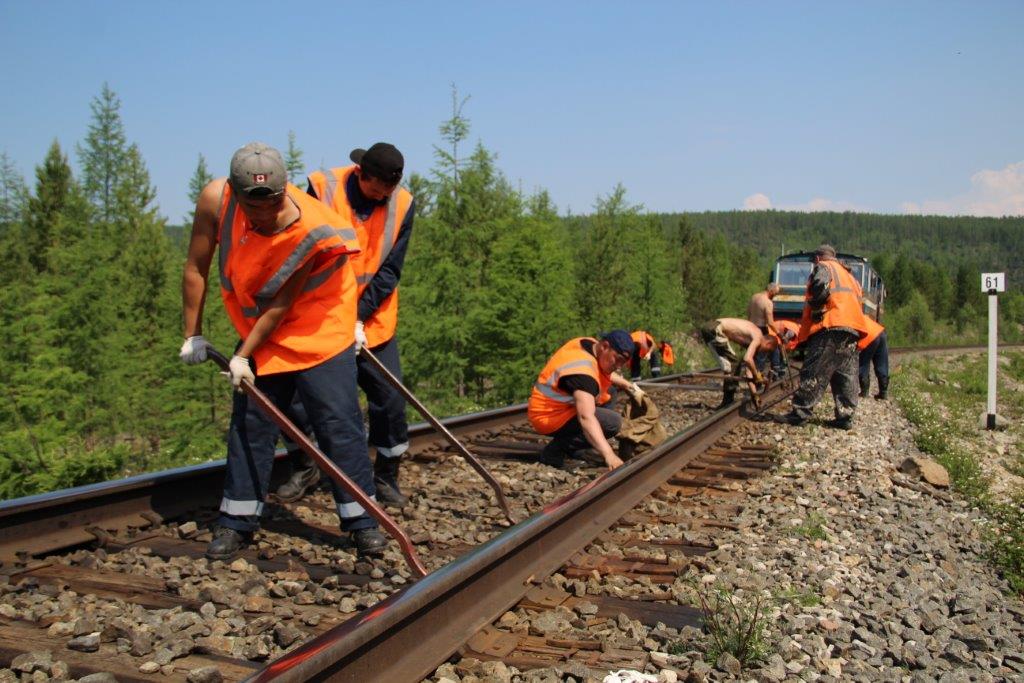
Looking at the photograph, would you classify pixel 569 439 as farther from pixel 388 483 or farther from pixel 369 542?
pixel 369 542

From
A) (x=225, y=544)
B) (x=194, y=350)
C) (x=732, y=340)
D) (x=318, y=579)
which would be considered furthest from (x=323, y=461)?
(x=732, y=340)

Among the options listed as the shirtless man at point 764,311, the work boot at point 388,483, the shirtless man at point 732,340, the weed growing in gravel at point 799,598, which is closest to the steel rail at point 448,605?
the weed growing in gravel at point 799,598

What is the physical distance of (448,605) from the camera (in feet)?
9.34

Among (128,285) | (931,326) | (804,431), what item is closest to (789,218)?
(931,326)

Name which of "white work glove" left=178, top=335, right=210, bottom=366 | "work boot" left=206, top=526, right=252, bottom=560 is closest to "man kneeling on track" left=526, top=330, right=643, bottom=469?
"work boot" left=206, top=526, right=252, bottom=560

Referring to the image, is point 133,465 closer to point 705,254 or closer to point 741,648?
point 741,648

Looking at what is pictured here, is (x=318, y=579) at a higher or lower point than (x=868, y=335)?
lower

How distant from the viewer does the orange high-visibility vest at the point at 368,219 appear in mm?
4449

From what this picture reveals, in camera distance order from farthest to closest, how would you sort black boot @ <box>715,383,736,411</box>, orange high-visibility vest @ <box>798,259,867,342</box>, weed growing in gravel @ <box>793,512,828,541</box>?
black boot @ <box>715,383,736,411</box>
orange high-visibility vest @ <box>798,259,867,342</box>
weed growing in gravel @ <box>793,512,828,541</box>

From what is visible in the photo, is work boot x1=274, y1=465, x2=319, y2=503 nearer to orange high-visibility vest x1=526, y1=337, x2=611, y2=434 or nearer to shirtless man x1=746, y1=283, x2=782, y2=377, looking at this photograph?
orange high-visibility vest x1=526, y1=337, x2=611, y2=434

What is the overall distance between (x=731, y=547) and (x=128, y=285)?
85.9 ft

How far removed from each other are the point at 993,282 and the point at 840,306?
12.3ft

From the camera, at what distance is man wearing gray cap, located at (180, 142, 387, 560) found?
362 centimetres

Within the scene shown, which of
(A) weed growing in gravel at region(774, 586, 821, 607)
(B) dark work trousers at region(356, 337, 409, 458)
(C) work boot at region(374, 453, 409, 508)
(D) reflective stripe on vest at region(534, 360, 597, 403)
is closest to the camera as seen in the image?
(A) weed growing in gravel at region(774, 586, 821, 607)
